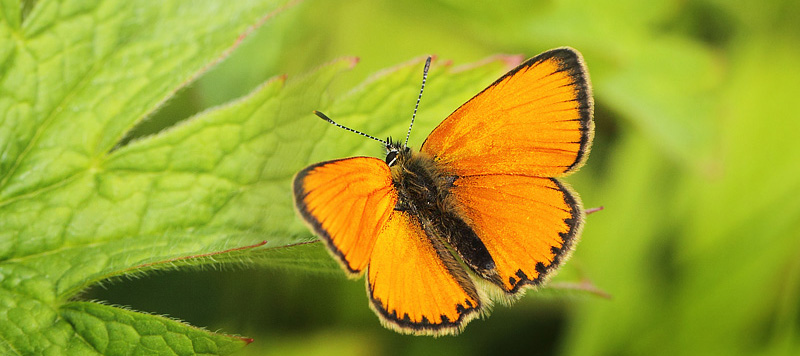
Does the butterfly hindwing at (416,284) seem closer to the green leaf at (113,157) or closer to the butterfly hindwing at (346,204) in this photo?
the butterfly hindwing at (346,204)

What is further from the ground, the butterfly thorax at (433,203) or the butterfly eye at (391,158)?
the butterfly eye at (391,158)

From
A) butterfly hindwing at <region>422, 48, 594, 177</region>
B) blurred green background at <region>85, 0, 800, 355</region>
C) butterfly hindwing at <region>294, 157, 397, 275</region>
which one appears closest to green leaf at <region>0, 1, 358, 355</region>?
butterfly hindwing at <region>294, 157, 397, 275</region>

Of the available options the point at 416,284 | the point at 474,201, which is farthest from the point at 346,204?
the point at 474,201

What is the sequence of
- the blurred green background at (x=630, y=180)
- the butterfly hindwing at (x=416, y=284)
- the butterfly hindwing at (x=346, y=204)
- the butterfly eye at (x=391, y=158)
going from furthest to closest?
the blurred green background at (x=630, y=180)
the butterfly eye at (x=391, y=158)
the butterfly hindwing at (x=416, y=284)
the butterfly hindwing at (x=346, y=204)

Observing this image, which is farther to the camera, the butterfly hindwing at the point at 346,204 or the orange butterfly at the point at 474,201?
the orange butterfly at the point at 474,201

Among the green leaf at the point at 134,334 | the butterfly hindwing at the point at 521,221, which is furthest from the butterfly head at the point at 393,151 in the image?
the green leaf at the point at 134,334

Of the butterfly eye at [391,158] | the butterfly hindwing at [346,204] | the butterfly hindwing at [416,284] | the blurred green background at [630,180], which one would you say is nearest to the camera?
the butterfly hindwing at [346,204]

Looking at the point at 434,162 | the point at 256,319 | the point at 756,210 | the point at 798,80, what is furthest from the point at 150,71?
the point at 798,80
